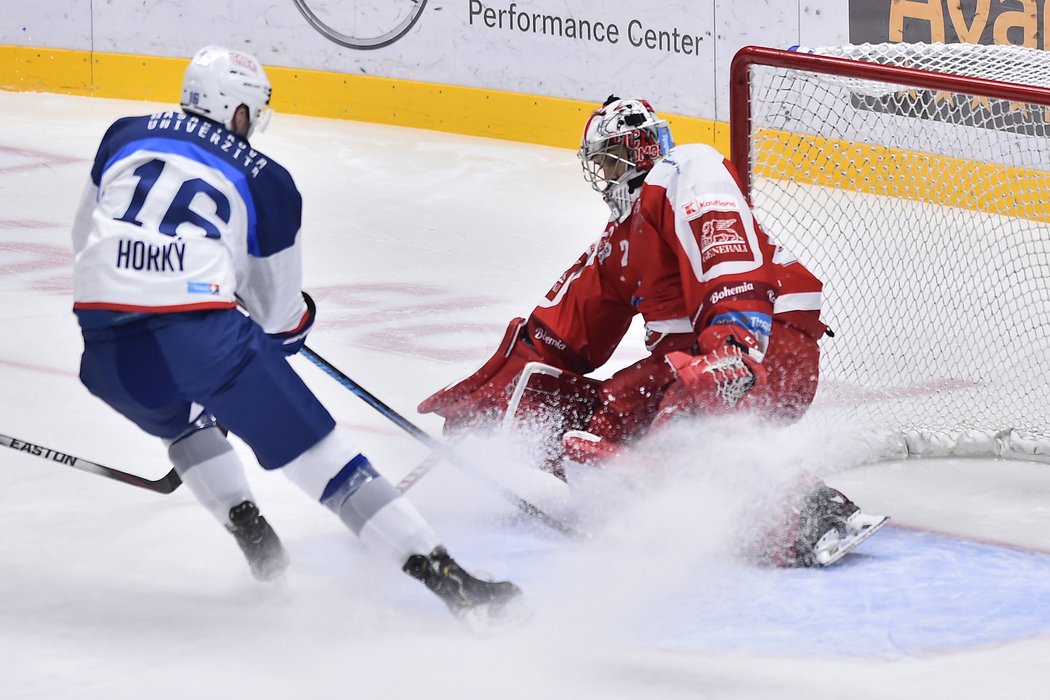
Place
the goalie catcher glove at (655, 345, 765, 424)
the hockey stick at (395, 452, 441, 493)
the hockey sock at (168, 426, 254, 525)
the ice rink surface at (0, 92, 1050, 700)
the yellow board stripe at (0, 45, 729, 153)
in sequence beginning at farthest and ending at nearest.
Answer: the yellow board stripe at (0, 45, 729, 153) → the hockey stick at (395, 452, 441, 493) → the goalie catcher glove at (655, 345, 765, 424) → the hockey sock at (168, 426, 254, 525) → the ice rink surface at (0, 92, 1050, 700)

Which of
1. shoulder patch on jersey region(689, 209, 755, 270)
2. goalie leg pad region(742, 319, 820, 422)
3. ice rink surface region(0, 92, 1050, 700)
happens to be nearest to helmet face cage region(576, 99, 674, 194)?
shoulder patch on jersey region(689, 209, 755, 270)

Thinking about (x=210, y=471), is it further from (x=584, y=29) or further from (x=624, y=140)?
(x=584, y=29)

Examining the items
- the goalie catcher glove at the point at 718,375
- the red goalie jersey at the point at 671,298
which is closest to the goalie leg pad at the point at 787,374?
the red goalie jersey at the point at 671,298

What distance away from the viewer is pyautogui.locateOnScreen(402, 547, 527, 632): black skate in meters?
2.32

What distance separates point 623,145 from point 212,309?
99 cm

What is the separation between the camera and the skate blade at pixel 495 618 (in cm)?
233

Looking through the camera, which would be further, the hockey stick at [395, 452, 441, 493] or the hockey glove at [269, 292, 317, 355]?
the hockey stick at [395, 452, 441, 493]

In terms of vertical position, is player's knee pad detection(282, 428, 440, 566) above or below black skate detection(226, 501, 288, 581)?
above

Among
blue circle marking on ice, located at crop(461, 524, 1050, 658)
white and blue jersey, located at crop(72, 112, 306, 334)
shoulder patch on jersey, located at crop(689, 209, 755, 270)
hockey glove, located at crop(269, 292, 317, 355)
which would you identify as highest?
white and blue jersey, located at crop(72, 112, 306, 334)

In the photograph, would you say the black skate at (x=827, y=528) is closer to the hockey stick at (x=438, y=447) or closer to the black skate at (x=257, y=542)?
the hockey stick at (x=438, y=447)

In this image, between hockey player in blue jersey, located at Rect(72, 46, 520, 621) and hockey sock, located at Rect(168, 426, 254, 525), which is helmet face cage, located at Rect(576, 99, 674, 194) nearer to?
hockey player in blue jersey, located at Rect(72, 46, 520, 621)

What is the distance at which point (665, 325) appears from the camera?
2992 mm

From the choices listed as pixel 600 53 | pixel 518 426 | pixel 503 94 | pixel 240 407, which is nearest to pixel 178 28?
pixel 503 94

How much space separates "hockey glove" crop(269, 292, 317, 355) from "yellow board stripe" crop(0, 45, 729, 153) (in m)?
4.23
